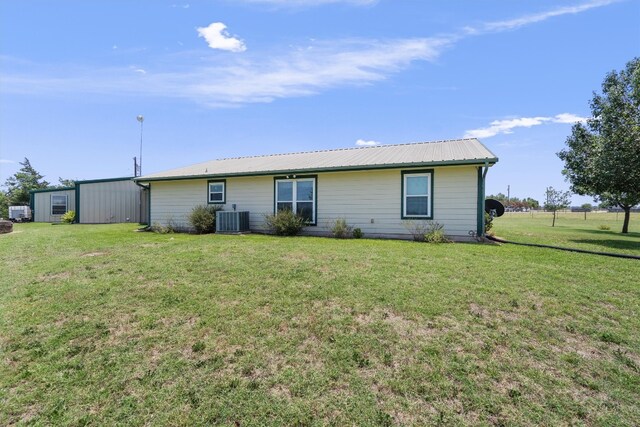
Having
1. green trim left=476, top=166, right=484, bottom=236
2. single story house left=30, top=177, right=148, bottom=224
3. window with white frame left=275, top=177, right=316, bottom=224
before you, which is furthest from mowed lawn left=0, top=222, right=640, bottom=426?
single story house left=30, top=177, right=148, bottom=224

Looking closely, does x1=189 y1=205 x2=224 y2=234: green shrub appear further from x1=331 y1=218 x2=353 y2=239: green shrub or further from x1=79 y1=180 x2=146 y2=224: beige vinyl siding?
x1=79 y1=180 x2=146 y2=224: beige vinyl siding

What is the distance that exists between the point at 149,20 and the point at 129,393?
9186 mm

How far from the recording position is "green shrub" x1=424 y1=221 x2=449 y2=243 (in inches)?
378

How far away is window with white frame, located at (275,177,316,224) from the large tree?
1135 centimetres

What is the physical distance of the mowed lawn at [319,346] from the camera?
8.43 ft

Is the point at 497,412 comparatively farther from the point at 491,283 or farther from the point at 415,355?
the point at 491,283

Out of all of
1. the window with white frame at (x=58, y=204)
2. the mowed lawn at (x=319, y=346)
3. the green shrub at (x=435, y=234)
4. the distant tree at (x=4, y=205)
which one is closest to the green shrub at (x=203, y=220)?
the mowed lawn at (x=319, y=346)

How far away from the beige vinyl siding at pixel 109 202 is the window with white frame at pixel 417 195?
1693 centimetres

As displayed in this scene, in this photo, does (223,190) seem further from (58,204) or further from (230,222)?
(58,204)

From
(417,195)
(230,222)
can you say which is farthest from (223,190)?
(417,195)

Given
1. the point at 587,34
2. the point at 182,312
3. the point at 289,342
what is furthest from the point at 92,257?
the point at 587,34

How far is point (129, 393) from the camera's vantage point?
279 centimetres

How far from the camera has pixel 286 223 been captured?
11.4m

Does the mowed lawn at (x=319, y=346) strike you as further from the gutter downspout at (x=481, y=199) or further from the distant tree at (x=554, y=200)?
the distant tree at (x=554, y=200)
